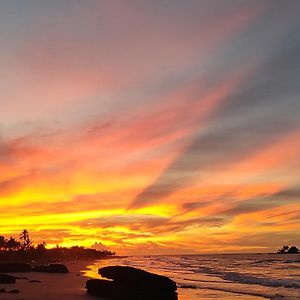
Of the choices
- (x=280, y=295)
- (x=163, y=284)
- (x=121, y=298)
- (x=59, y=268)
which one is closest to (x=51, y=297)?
(x=121, y=298)

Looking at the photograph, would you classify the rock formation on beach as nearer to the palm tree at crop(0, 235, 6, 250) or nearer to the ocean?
the ocean

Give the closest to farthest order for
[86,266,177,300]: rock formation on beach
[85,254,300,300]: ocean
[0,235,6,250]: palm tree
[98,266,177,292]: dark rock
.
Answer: [86,266,177,300]: rock formation on beach, [98,266,177,292]: dark rock, [85,254,300,300]: ocean, [0,235,6,250]: palm tree

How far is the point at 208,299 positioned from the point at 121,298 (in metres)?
8.94

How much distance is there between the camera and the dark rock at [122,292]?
92.5 feet

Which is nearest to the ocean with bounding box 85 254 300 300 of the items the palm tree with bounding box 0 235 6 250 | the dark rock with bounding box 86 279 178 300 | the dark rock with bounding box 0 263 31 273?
the dark rock with bounding box 86 279 178 300

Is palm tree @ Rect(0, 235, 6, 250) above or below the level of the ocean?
above

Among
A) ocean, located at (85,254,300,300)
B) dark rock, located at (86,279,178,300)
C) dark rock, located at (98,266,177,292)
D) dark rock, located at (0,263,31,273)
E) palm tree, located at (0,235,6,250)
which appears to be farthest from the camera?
palm tree, located at (0,235,6,250)

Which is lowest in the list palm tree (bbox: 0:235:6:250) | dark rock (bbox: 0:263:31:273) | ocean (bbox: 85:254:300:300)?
ocean (bbox: 85:254:300:300)

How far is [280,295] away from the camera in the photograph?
40562 millimetres

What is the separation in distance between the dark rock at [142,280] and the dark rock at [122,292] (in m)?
0.24

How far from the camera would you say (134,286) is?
96.7 ft

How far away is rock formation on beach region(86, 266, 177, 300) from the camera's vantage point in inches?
1115

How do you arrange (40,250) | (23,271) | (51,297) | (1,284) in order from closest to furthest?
(51,297), (1,284), (23,271), (40,250)

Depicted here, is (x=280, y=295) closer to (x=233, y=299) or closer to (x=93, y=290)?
(x=233, y=299)
